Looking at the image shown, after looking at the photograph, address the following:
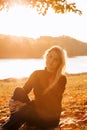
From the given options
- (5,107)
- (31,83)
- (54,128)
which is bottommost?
(5,107)

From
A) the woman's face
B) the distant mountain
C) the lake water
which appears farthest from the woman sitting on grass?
the distant mountain

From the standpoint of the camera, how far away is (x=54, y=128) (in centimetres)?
722

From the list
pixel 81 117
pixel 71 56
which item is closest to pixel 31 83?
pixel 81 117

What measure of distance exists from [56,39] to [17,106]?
487ft

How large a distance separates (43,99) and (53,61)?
0.75 m

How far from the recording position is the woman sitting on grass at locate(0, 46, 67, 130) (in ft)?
22.7

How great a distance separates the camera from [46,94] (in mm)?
7148

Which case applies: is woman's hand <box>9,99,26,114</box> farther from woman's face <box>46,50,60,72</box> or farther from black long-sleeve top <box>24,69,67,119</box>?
woman's face <box>46,50,60,72</box>

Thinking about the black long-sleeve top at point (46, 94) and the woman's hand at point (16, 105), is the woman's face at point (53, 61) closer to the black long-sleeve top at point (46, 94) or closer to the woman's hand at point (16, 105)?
the black long-sleeve top at point (46, 94)

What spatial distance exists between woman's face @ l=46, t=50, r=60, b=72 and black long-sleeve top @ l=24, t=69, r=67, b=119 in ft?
0.33

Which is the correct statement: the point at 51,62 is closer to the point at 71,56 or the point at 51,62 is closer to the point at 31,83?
the point at 31,83

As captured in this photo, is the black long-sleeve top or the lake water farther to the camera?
the lake water

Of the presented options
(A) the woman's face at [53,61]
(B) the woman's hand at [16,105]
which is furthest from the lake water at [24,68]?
(B) the woman's hand at [16,105]

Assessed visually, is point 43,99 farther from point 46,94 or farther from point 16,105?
point 16,105
